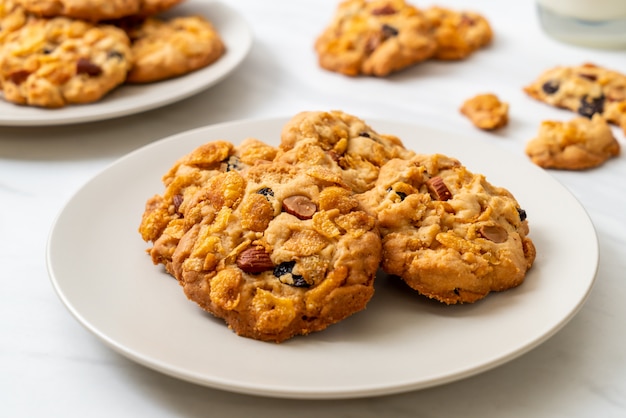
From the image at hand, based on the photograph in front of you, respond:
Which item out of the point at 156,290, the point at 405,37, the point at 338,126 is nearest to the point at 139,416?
the point at 156,290

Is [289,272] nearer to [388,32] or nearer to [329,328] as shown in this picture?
[329,328]

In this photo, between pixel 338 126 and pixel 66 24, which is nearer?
pixel 338 126

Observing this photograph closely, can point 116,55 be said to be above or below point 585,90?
above

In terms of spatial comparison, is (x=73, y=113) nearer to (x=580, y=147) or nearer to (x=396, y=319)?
(x=396, y=319)

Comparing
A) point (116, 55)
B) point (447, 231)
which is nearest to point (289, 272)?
point (447, 231)

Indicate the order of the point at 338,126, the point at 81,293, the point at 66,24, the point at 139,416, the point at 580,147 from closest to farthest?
1. the point at 139,416
2. the point at 81,293
3. the point at 338,126
4. the point at 580,147
5. the point at 66,24

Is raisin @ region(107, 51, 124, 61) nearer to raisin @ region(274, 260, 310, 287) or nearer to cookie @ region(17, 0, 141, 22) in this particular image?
cookie @ region(17, 0, 141, 22)
